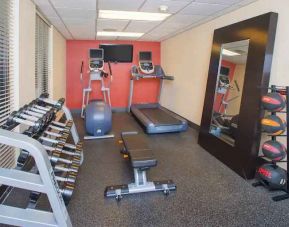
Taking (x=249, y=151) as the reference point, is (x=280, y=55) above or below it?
above

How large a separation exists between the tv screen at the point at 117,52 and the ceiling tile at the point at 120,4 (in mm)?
3312

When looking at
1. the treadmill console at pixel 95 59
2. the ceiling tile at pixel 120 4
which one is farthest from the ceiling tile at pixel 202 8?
the treadmill console at pixel 95 59

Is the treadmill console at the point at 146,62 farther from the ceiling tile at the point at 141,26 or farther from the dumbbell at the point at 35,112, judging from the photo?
the dumbbell at the point at 35,112

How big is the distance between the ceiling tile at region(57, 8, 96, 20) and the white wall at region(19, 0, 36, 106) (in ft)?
1.57

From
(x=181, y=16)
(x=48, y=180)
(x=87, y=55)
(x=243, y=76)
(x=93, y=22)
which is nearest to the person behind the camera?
(x=48, y=180)

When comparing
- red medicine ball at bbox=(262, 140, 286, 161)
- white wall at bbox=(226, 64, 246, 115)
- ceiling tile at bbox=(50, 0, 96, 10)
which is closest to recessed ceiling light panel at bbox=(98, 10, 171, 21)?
ceiling tile at bbox=(50, 0, 96, 10)

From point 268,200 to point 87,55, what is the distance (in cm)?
585

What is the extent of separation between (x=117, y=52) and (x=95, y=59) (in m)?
0.94

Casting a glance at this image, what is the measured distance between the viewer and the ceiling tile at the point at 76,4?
313 centimetres

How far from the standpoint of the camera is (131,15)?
Result: 3979 mm

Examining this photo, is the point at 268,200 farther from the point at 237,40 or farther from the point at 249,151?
the point at 237,40

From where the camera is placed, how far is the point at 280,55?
109 inches

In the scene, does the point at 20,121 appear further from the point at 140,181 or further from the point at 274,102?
the point at 274,102

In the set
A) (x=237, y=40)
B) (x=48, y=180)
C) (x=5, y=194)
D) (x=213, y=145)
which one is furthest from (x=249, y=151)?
(x=5, y=194)
